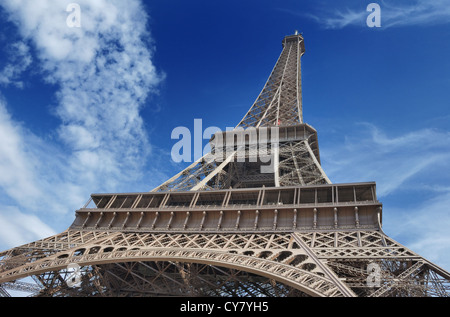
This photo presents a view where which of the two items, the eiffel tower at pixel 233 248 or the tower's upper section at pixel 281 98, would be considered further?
the tower's upper section at pixel 281 98

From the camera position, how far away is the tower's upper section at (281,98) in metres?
41.2

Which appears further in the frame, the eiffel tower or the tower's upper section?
the tower's upper section

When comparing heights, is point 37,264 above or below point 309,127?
below

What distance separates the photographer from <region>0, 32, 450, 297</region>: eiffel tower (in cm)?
1455

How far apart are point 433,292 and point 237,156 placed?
24.0 metres

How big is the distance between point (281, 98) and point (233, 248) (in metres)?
30.6

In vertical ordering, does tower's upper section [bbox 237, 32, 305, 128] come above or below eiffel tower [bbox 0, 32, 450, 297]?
above

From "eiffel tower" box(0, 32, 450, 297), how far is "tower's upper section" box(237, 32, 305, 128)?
11411mm

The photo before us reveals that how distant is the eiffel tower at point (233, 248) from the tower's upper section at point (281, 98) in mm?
11411

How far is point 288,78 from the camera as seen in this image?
50.9 meters
